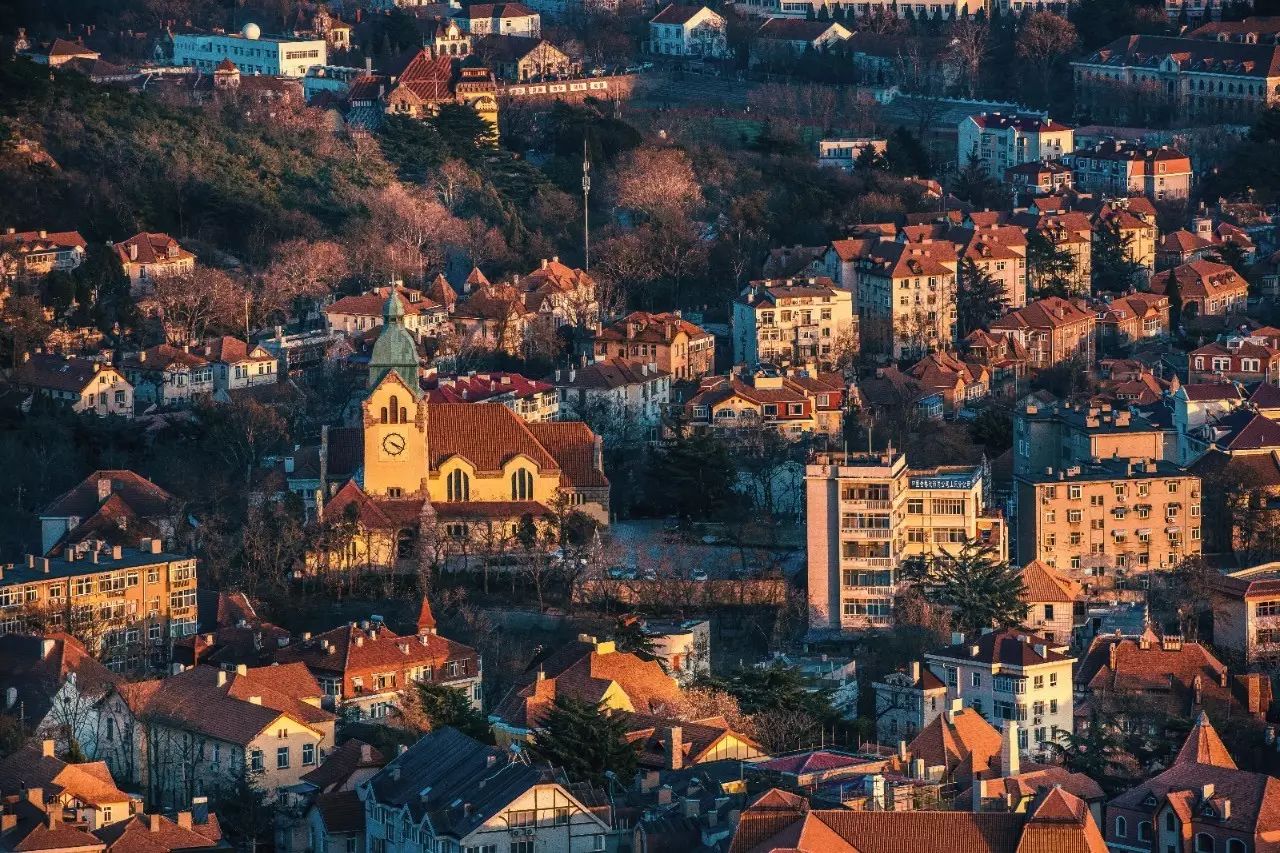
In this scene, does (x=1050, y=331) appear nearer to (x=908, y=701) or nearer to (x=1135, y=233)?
(x=1135, y=233)

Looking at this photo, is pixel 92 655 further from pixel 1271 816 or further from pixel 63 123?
pixel 63 123

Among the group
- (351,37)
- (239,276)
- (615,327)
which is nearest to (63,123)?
(239,276)

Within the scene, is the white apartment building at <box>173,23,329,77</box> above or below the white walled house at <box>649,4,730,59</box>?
above

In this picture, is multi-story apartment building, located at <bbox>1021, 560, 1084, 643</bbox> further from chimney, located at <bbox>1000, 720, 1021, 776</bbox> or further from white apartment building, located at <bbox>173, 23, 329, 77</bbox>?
white apartment building, located at <bbox>173, 23, 329, 77</bbox>

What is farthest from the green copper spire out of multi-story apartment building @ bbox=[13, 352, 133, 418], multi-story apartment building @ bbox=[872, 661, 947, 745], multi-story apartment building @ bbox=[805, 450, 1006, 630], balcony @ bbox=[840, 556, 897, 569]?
multi-story apartment building @ bbox=[872, 661, 947, 745]

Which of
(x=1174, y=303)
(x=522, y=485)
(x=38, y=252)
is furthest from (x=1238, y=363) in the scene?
(x=38, y=252)

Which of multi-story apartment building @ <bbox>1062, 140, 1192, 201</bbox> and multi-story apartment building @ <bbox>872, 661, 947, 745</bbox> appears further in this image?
multi-story apartment building @ <bbox>1062, 140, 1192, 201</bbox>

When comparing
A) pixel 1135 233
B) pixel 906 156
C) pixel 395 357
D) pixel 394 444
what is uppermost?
pixel 395 357
